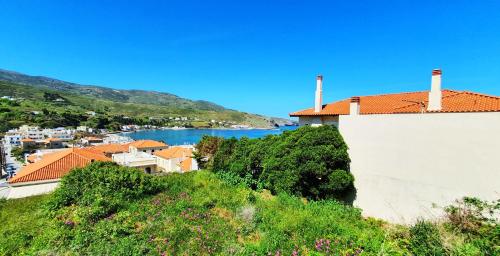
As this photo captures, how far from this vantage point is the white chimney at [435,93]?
36.5 feet

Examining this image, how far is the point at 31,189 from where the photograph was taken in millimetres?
18547

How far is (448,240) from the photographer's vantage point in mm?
6215

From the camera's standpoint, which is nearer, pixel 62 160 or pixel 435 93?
pixel 435 93

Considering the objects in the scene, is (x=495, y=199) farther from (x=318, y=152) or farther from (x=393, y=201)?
(x=318, y=152)

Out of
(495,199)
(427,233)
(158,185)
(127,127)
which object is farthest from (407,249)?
(127,127)

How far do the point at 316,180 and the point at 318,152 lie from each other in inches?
59.5

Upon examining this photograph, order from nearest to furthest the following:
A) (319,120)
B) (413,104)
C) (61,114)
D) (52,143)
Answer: (413,104)
(319,120)
(52,143)
(61,114)

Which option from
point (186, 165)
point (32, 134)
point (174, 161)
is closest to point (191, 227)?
point (186, 165)

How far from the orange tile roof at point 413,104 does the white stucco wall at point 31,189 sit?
19.4 metres

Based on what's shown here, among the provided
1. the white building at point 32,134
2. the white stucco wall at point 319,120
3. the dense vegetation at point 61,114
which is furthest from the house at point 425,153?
the dense vegetation at point 61,114

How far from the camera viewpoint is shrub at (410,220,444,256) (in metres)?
5.71

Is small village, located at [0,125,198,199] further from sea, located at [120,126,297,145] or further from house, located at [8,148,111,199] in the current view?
sea, located at [120,126,297,145]

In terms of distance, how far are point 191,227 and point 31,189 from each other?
1841 centimetres

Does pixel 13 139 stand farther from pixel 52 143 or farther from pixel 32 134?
pixel 52 143
